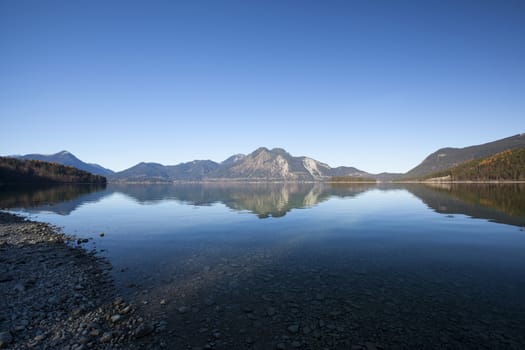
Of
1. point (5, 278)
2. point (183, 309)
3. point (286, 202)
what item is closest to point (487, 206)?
point (286, 202)

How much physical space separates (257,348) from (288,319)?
2779 mm

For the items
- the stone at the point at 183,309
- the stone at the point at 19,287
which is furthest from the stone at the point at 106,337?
the stone at the point at 19,287

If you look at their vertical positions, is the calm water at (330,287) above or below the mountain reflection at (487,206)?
below

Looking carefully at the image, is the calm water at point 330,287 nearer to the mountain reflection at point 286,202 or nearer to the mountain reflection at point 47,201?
the mountain reflection at point 286,202

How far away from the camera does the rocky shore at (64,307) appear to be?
1126 cm

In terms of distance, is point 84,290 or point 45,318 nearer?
point 45,318

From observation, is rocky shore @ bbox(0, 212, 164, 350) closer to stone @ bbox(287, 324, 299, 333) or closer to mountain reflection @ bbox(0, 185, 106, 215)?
stone @ bbox(287, 324, 299, 333)

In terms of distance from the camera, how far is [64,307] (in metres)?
14.2

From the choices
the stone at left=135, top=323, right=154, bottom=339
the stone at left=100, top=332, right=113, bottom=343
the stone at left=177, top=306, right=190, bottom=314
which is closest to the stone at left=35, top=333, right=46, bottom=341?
the stone at left=100, top=332, right=113, bottom=343

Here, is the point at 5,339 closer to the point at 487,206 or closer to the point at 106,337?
the point at 106,337

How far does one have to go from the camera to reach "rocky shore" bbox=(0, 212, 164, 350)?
11.3m

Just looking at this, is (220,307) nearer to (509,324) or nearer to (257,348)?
(257,348)

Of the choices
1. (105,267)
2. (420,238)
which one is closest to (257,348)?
(105,267)

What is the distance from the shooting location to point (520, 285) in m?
17.3
